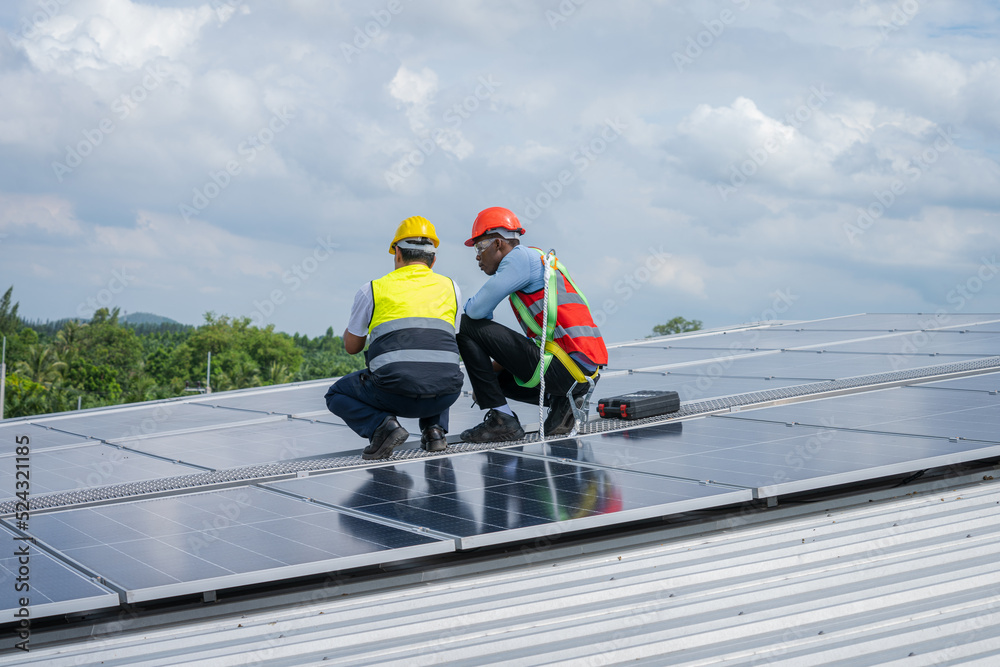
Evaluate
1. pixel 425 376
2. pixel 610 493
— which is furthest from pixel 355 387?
pixel 610 493

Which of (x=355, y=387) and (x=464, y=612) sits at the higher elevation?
(x=355, y=387)

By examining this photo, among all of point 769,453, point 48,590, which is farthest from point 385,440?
point 48,590

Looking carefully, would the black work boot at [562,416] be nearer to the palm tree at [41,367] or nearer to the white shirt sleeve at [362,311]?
the white shirt sleeve at [362,311]

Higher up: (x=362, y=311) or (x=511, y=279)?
(x=511, y=279)

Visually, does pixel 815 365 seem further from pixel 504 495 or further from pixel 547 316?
pixel 504 495

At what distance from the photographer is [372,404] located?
7434 mm

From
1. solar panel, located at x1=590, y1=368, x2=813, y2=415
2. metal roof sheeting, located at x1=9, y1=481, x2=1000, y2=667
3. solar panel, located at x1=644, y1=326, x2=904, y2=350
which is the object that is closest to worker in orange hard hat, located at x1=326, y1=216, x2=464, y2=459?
solar panel, located at x1=590, y1=368, x2=813, y2=415

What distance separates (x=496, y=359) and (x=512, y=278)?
794 mm

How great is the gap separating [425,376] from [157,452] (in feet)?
10.1

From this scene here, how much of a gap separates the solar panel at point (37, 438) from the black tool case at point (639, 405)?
5560 millimetres

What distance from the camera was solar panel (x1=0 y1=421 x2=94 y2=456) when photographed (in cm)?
961

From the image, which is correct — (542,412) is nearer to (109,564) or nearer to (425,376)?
(425,376)

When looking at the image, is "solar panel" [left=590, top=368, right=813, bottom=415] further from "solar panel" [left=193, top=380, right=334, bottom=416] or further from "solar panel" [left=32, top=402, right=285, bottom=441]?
→ "solar panel" [left=32, top=402, right=285, bottom=441]

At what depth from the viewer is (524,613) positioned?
442 cm
